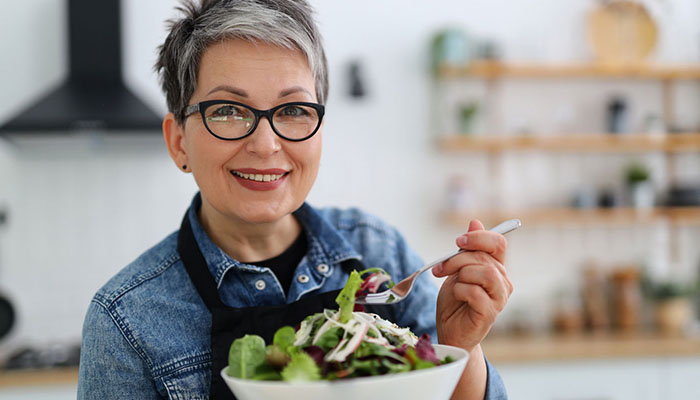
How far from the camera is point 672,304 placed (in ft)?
10.2

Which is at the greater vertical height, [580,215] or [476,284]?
[476,284]

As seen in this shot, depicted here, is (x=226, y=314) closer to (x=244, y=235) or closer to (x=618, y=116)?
(x=244, y=235)

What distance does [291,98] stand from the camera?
0.93 meters

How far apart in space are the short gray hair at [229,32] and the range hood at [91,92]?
1775 mm

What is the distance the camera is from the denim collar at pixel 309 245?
1.03 metres

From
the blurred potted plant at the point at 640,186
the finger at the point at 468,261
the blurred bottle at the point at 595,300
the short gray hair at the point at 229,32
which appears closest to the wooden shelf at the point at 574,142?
the blurred potted plant at the point at 640,186

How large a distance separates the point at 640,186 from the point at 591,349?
96 cm

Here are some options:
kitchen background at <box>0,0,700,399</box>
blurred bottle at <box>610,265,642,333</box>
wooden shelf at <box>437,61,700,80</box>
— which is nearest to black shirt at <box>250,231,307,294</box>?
kitchen background at <box>0,0,700,399</box>

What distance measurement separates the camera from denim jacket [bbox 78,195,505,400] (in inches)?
36.9

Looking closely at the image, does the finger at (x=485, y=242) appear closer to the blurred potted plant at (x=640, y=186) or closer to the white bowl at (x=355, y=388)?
the white bowl at (x=355, y=388)

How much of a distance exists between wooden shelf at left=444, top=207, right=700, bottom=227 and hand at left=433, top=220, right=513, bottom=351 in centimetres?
230

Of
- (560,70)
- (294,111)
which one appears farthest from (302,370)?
(560,70)

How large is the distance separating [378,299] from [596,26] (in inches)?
112

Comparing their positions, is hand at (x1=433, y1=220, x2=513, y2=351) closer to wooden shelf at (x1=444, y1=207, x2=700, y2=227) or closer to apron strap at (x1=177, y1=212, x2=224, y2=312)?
apron strap at (x1=177, y1=212, x2=224, y2=312)
